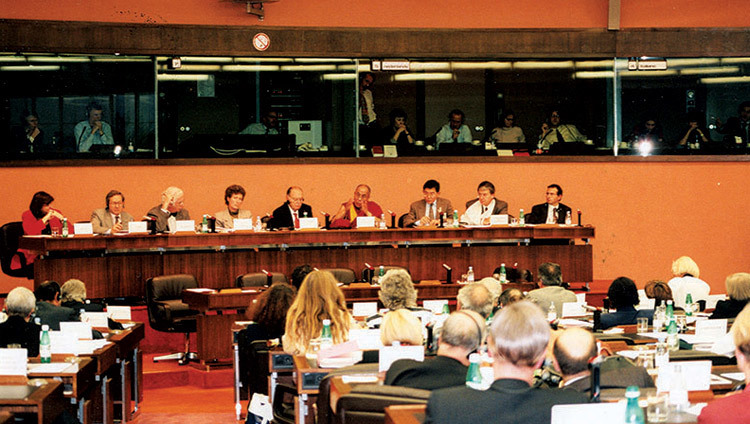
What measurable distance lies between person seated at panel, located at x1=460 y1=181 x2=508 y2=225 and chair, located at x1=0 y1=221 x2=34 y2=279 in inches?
185

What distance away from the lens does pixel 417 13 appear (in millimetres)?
11688

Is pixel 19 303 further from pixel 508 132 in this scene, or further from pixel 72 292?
pixel 508 132

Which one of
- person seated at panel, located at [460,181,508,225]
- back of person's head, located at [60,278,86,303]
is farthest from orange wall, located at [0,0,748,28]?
back of person's head, located at [60,278,86,303]

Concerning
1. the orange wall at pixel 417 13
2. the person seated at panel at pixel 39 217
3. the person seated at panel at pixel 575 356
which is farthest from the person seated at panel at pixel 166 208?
the person seated at panel at pixel 575 356

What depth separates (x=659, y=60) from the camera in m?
11.9

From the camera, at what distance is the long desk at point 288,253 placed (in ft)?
29.2

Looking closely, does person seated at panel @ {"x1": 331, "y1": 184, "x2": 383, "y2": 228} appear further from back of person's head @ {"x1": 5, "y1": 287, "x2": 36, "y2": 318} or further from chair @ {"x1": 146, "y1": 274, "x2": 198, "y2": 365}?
back of person's head @ {"x1": 5, "y1": 287, "x2": 36, "y2": 318}

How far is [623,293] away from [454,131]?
5.84 meters

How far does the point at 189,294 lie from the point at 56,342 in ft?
9.10

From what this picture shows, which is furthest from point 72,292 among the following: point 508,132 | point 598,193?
point 598,193

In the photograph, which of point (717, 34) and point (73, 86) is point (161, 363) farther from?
point (717, 34)

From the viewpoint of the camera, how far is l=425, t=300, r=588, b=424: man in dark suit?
8.80 ft

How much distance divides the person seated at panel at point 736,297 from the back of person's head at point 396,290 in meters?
2.08

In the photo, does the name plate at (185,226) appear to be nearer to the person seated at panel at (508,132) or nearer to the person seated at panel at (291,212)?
the person seated at panel at (291,212)
